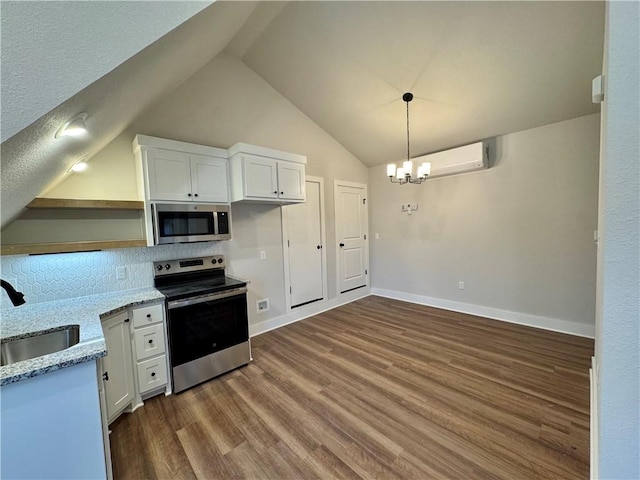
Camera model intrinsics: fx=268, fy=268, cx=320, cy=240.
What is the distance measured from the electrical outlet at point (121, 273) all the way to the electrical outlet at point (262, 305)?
1.57 meters

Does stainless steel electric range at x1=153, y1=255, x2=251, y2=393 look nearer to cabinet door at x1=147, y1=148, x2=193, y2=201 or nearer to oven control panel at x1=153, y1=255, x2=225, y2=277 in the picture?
oven control panel at x1=153, y1=255, x2=225, y2=277

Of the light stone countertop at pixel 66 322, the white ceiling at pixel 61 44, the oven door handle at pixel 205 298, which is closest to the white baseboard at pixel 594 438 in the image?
the light stone countertop at pixel 66 322

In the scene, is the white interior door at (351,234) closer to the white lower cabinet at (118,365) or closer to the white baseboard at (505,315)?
the white baseboard at (505,315)

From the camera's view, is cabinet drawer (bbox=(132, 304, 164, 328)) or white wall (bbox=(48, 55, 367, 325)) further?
white wall (bbox=(48, 55, 367, 325))

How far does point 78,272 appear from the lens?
2.29m

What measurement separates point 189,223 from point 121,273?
29.7 inches

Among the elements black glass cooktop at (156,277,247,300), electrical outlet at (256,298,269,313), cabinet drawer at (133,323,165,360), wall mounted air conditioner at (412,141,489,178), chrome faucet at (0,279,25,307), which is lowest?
electrical outlet at (256,298,269,313)

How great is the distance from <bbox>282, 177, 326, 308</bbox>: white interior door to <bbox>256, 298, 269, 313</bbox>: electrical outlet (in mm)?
385

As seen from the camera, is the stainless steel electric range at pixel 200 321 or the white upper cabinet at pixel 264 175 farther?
the white upper cabinet at pixel 264 175

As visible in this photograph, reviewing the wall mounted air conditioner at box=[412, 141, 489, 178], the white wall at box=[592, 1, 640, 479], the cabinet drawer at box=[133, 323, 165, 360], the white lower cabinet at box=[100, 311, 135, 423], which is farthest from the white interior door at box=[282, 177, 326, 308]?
the white wall at box=[592, 1, 640, 479]

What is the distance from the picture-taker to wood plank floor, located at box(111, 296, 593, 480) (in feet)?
5.32

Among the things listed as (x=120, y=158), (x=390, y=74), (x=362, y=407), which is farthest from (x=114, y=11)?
(x=390, y=74)

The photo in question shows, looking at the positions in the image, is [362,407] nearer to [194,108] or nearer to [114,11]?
[114,11]

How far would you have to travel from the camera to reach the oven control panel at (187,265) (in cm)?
269
